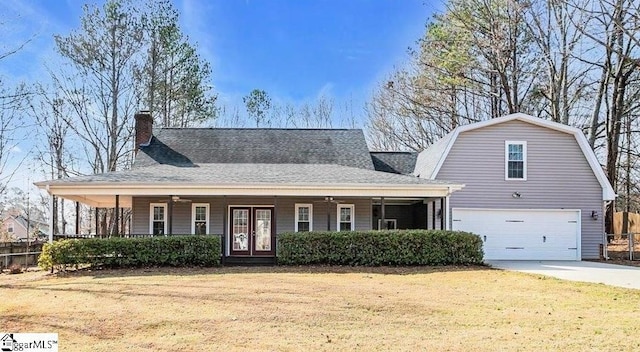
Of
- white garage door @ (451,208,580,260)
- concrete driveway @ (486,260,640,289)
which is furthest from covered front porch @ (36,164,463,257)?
concrete driveway @ (486,260,640,289)

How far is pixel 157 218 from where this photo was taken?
16641 millimetres

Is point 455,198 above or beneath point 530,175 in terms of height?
beneath

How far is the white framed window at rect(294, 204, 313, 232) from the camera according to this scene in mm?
16766

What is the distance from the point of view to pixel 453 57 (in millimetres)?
24000

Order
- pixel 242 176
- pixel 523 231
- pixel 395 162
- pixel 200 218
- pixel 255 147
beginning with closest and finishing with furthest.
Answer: pixel 242 176, pixel 200 218, pixel 523 231, pixel 255 147, pixel 395 162

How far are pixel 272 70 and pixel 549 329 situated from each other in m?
26.3

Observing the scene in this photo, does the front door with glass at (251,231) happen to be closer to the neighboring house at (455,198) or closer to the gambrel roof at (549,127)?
the neighboring house at (455,198)

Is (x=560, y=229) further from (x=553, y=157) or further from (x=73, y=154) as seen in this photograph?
(x=73, y=154)

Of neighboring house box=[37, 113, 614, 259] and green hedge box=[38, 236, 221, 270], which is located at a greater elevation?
neighboring house box=[37, 113, 614, 259]

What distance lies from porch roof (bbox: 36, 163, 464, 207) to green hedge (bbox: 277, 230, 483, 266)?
1.24m

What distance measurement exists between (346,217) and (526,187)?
6030 mm

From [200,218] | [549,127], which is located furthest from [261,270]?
[549,127]

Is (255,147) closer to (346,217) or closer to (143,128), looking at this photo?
(143,128)

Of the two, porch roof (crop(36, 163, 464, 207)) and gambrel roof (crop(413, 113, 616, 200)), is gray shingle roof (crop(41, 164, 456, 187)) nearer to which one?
porch roof (crop(36, 163, 464, 207))
